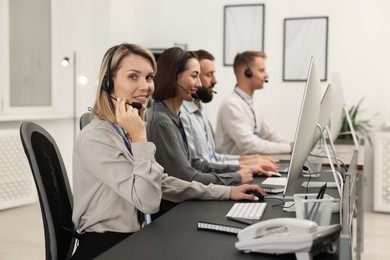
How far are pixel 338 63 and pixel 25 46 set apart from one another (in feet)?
10.7

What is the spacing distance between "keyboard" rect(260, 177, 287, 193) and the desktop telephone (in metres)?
0.99

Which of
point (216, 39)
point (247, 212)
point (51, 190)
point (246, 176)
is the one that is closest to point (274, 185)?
point (246, 176)

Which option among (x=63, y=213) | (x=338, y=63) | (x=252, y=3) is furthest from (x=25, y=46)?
(x=63, y=213)

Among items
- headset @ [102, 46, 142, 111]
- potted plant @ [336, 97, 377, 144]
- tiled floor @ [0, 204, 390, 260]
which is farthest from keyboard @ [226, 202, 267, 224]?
potted plant @ [336, 97, 377, 144]

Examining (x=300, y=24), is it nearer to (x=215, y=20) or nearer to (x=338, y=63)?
(x=338, y=63)

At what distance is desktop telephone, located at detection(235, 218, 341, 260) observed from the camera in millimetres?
1334

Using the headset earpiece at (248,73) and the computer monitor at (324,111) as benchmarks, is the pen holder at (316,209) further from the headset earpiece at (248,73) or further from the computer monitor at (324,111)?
the headset earpiece at (248,73)

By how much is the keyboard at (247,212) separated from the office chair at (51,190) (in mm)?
577

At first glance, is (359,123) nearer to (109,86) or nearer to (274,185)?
(274,185)

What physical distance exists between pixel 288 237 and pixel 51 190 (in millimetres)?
943

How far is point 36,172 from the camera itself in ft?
6.10

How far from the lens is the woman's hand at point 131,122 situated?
6.40 ft

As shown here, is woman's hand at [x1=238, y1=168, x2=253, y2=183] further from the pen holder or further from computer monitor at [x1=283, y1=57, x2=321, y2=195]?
the pen holder

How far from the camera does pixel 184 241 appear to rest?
160 centimetres
